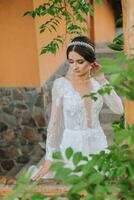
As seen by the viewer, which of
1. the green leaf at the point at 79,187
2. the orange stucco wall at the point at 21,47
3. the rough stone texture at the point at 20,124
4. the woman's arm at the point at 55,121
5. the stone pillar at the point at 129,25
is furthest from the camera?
the rough stone texture at the point at 20,124

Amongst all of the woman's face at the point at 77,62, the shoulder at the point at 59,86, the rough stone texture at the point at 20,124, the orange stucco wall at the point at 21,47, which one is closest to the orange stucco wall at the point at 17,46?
the orange stucco wall at the point at 21,47

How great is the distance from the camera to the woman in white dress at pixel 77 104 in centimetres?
237

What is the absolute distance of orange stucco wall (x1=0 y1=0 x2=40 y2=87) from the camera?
457cm

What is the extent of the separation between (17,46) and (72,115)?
8.02ft

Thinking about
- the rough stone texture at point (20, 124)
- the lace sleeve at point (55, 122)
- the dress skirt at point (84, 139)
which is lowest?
the rough stone texture at point (20, 124)

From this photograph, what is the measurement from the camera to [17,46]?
15.6 ft

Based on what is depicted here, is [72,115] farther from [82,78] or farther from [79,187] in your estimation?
[79,187]

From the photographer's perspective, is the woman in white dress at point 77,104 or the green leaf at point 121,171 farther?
the woman in white dress at point 77,104

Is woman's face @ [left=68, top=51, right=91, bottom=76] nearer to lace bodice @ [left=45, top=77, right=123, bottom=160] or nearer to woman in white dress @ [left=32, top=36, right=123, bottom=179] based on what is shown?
woman in white dress @ [left=32, top=36, right=123, bottom=179]

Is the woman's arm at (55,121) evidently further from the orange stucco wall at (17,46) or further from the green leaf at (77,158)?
the orange stucco wall at (17,46)

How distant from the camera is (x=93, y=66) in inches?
94.0

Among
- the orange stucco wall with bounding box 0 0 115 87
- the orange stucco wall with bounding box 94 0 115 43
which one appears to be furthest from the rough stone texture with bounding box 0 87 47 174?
the orange stucco wall with bounding box 94 0 115 43

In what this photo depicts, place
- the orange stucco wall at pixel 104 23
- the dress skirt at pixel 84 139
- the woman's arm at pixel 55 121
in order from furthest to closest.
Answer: the orange stucco wall at pixel 104 23 → the dress skirt at pixel 84 139 → the woman's arm at pixel 55 121

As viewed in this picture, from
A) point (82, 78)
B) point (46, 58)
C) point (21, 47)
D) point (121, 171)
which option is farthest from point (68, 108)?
point (46, 58)
